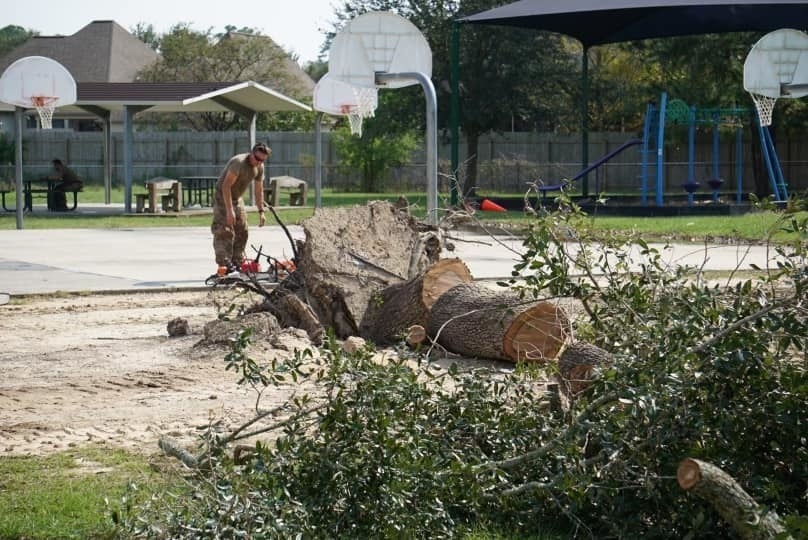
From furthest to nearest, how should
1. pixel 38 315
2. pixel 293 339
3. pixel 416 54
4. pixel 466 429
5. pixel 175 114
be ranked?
pixel 175 114 < pixel 416 54 < pixel 38 315 < pixel 293 339 < pixel 466 429

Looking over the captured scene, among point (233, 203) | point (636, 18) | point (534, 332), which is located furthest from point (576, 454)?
point (636, 18)

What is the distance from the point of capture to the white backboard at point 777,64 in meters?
24.2

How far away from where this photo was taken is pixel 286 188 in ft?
110

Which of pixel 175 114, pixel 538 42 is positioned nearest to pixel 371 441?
pixel 538 42

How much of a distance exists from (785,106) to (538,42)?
7781 mm

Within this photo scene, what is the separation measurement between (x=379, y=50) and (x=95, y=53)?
46.8 metres

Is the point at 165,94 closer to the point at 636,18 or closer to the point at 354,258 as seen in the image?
the point at 636,18

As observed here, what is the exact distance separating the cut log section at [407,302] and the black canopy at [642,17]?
15701 millimetres

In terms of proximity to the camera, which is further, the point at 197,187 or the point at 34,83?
the point at 197,187

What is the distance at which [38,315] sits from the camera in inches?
479

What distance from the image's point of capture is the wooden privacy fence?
1674 inches

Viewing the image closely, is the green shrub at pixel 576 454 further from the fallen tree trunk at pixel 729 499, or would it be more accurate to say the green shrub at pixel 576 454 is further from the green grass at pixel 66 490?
the green grass at pixel 66 490

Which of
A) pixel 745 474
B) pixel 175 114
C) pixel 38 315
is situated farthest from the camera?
pixel 175 114

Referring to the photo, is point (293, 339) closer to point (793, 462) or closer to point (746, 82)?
point (793, 462)
